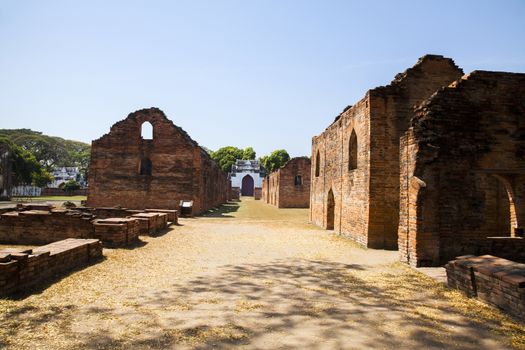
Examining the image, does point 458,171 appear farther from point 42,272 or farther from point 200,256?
point 42,272

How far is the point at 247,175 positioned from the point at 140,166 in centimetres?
6346

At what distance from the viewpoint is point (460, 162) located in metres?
8.12

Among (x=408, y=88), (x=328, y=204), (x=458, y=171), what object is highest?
(x=408, y=88)

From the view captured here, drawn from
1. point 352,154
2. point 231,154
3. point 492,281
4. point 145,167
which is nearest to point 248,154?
point 231,154

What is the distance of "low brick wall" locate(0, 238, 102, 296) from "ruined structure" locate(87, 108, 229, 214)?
593 inches

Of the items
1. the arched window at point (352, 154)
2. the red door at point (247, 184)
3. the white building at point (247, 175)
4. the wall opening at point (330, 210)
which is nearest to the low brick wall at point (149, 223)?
the wall opening at point (330, 210)

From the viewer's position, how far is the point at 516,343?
3.88 meters

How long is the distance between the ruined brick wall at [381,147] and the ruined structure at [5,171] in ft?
143

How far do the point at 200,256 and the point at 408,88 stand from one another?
7.96m

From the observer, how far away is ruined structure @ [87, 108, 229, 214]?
74.5 feet

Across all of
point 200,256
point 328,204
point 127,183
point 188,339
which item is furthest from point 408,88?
point 127,183

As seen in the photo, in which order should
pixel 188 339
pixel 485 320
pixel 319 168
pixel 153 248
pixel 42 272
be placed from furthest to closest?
pixel 319 168, pixel 153 248, pixel 42 272, pixel 485 320, pixel 188 339

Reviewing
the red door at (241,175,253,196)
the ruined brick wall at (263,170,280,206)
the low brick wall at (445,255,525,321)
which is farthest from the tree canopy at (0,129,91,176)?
the low brick wall at (445,255,525,321)

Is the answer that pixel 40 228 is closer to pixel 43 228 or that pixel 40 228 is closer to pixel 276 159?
pixel 43 228
